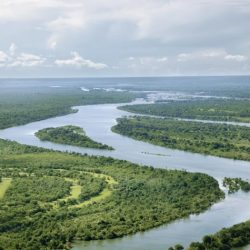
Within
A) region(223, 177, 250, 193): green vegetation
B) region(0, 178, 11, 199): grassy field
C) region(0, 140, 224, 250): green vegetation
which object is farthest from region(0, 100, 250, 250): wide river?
region(0, 178, 11, 199): grassy field

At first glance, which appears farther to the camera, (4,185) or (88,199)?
(4,185)

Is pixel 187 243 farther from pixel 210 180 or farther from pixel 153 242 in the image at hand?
pixel 210 180

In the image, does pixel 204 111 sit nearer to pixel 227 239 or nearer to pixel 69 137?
pixel 69 137

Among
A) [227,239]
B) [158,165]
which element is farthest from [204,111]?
[227,239]

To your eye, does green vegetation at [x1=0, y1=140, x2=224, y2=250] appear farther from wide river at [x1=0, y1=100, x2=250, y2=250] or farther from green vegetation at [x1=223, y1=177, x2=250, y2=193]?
green vegetation at [x1=223, y1=177, x2=250, y2=193]

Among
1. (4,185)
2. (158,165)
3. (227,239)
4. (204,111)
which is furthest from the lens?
(204,111)

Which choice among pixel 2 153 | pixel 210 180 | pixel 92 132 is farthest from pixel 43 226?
pixel 92 132
